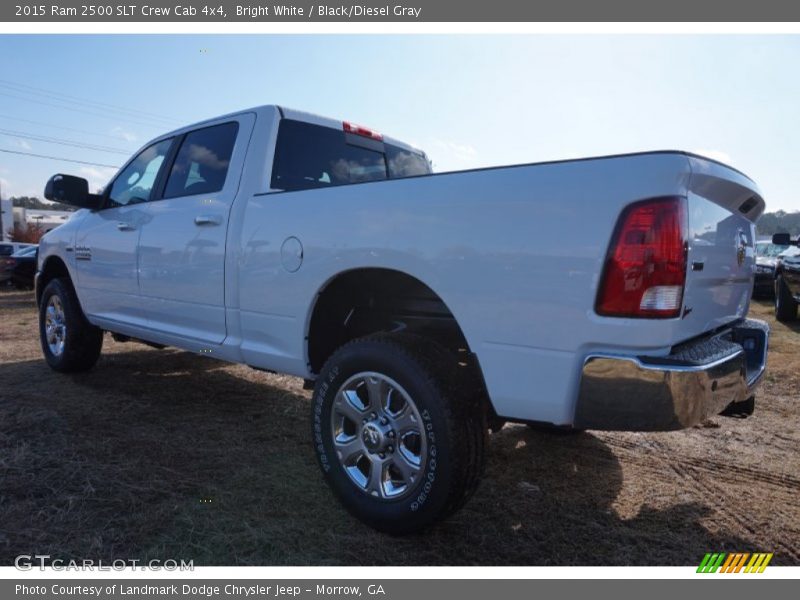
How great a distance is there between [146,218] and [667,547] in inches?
148

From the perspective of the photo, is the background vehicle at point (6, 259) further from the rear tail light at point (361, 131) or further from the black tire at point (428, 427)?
the black tire at point (428, 427)

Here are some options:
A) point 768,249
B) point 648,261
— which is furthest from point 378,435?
point 768,249

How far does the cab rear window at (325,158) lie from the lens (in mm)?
3533

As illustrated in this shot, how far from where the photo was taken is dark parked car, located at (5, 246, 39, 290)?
1672 centimetres

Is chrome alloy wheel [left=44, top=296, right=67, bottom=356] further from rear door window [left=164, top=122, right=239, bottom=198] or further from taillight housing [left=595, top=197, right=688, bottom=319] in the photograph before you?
taillight housing [left=595, top=197, right=688, bottom=319]

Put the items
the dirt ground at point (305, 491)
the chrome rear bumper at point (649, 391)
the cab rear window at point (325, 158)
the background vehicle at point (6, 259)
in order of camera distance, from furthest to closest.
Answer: the background vehicle at point (6, 259) < the cab rear window at point (325, 158) < the dirt ground at point (305, 491) < the chrome rear bumper at point (649, 391)

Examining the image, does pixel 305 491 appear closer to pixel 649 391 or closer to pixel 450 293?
pixel 450 293

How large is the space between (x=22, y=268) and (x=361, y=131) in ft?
54.6

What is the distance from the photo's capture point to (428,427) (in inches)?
90.8

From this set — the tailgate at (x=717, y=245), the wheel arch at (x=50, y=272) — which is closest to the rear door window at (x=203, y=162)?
the wheel arch at (x=50, y=272)

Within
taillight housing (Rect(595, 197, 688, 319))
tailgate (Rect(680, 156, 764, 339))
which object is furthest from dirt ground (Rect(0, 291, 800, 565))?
taillight housing (Rect(595, 197, 688, 319))

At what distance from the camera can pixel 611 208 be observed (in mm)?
1939

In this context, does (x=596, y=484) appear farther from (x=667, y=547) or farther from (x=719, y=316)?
(x=719, y=316)

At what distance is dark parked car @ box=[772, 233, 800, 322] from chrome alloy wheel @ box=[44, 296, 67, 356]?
10.2 meters
